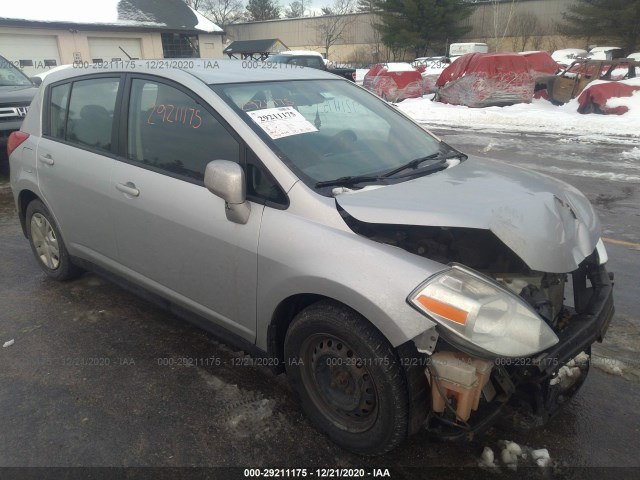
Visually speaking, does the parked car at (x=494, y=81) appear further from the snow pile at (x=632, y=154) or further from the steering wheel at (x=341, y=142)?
the steering wheel at (x=341, y=142)

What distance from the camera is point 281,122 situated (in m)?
2.69

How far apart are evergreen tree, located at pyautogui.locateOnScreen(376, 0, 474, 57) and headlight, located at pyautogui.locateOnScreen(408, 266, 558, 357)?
43.8 m

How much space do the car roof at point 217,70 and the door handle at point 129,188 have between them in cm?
69

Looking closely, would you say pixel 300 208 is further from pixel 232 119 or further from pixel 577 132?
pixel 577 132

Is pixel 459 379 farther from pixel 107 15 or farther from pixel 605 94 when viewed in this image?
pixel 107 15

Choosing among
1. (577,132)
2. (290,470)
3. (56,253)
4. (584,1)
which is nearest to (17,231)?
(56,253)

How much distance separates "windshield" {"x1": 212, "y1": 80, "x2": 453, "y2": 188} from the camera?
2582mm

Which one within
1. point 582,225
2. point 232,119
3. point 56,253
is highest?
point 232,119

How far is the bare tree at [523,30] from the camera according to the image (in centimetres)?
4162

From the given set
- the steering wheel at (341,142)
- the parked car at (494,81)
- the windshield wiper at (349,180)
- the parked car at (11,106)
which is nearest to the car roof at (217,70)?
the steering wheel at (341,142)

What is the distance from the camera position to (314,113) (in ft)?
9.68

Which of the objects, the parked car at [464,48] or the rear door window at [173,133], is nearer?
the rear door window at [173,133]

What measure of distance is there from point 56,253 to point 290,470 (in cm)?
288

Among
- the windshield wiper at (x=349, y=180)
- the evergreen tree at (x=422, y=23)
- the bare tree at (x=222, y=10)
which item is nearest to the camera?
the windshield wiper at (x=349, y=180)
